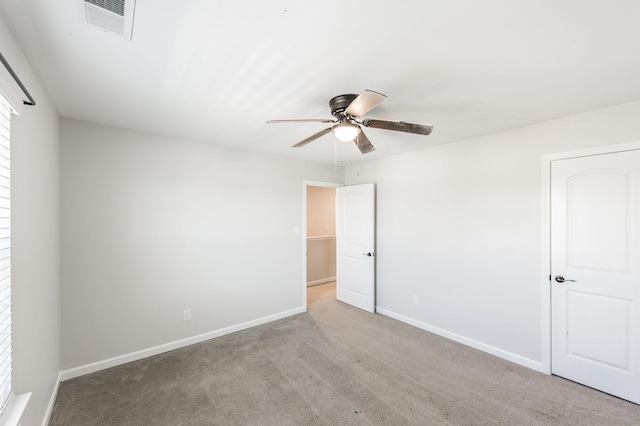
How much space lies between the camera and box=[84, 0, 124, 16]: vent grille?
45.4 inches

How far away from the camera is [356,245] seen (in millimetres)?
4379

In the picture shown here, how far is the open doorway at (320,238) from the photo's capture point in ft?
18.9

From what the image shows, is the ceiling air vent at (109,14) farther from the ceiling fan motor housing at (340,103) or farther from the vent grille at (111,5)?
the ceiling fan motor housing at (340,103)

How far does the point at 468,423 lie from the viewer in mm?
1939

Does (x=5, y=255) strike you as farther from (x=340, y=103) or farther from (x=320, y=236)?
(x=320, y=236)

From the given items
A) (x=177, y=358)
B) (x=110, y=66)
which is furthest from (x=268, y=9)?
(x=177, y=358)

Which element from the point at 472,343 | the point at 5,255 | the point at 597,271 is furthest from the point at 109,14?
the point at 472,343

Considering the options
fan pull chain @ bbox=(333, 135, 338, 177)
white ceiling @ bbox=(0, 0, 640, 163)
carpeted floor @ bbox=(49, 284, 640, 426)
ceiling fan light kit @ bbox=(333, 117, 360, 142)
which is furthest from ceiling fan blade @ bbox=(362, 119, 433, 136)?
carpeted floor @ bbox=(49, 284, 640, 426)

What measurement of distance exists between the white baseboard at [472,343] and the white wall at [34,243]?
142 inches

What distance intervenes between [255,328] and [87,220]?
2239 millimetres

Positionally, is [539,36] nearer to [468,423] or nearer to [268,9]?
[268,9]

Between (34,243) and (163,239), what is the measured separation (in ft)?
4.10

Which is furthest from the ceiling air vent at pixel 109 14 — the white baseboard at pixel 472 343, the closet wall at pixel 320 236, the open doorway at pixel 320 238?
the closet wall at pixel 320 236

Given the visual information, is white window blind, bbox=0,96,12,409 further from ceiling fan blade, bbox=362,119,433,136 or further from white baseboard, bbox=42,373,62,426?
ceiling fan blade, bbox=362,119,433,136
